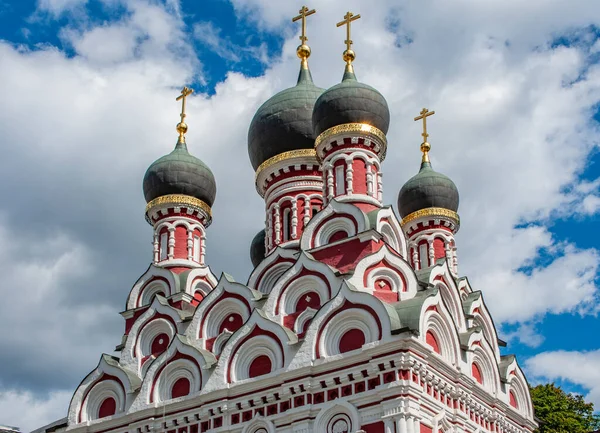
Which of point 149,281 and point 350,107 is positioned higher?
point 350,107

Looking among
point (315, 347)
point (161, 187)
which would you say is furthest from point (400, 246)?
point (161, 187)

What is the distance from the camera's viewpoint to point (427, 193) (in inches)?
869

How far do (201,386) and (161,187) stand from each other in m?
5.61

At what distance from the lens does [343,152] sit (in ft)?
58.7

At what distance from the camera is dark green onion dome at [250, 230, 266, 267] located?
22375mm

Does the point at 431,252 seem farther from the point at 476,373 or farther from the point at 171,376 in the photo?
the point at 171,376

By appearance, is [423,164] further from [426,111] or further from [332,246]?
[332,246]

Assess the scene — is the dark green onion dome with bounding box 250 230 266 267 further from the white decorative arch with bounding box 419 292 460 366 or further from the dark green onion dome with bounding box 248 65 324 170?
the white decorative arch with bounding box 419 292 460 366

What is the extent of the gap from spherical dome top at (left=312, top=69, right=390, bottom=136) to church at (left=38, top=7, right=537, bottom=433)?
0.03m

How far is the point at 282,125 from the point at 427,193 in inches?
155

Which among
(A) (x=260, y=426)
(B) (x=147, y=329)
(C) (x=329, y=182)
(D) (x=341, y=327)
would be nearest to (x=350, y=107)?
(C) (x=329, y=182)

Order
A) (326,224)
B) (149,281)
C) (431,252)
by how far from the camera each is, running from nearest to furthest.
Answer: (326,224)
(149,281)
(431,252)

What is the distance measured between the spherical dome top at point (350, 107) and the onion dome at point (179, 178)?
11.4ft

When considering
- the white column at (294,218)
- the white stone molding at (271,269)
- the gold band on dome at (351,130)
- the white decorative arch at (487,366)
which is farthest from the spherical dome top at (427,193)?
the white decorative arch at (487,366)
